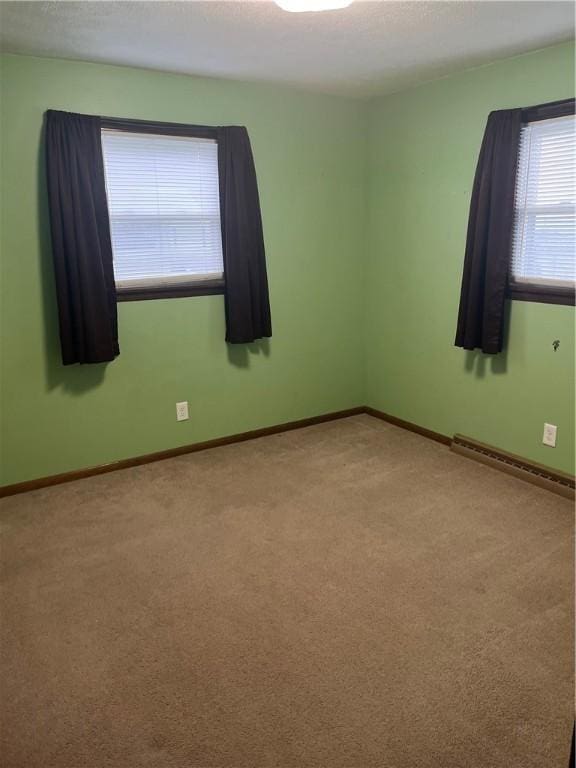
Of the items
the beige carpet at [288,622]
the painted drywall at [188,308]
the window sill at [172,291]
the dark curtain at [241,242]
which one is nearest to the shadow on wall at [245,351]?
the painted drywall at [188,308]

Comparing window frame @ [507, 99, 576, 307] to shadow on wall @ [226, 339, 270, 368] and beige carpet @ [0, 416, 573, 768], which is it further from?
shadow on wall @ [226, 339, 270, 368]

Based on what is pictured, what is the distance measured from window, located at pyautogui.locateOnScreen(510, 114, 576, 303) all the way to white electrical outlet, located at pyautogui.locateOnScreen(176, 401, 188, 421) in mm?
2165

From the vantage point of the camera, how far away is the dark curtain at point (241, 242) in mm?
3527

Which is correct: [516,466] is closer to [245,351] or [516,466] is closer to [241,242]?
[245,351]

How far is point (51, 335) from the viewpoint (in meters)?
3.25

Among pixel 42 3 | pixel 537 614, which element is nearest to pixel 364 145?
pixel 42 3

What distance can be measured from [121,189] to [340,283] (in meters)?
1.71

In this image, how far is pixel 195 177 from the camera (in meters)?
3.53

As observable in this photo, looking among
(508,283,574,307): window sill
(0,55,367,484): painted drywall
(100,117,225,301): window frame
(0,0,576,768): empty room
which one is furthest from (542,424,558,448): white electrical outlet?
(100,117,225,301): window frame

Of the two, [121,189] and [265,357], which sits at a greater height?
[121,189]

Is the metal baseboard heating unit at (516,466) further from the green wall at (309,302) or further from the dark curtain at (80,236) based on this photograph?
the dark curtain at (80,236)

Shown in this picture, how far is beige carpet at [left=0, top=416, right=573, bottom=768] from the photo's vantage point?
170cm

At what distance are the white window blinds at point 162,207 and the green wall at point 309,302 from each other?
163 mm

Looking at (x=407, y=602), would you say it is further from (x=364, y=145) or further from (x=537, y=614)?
(x=364, y=145)
